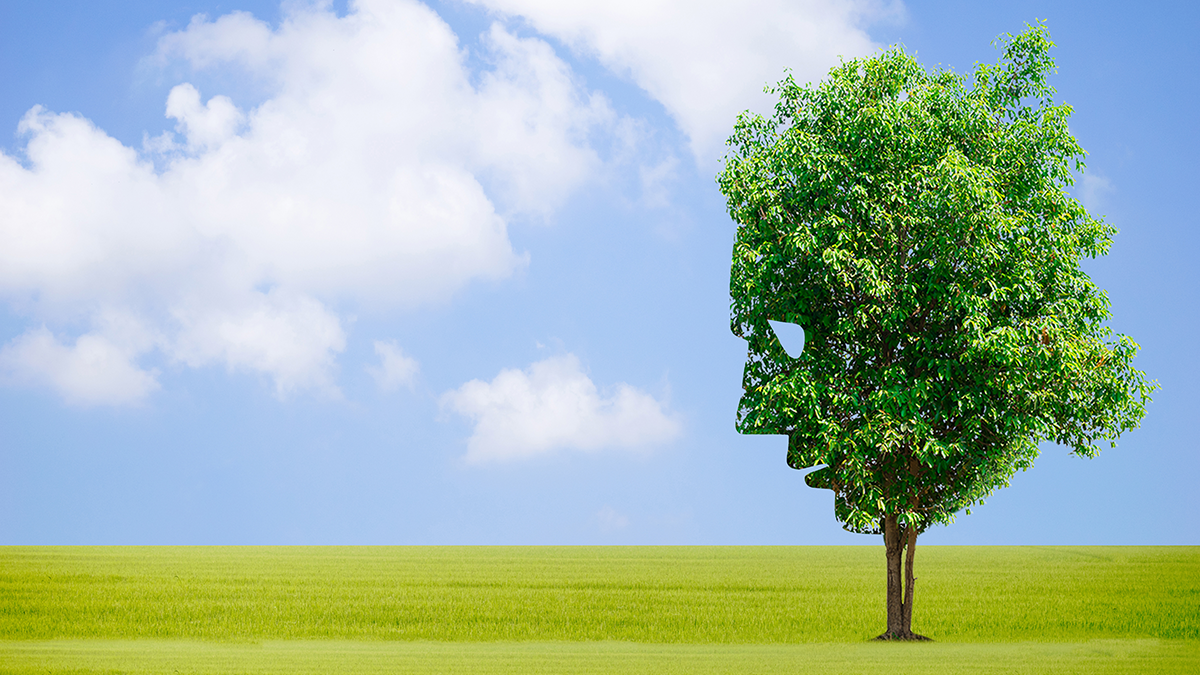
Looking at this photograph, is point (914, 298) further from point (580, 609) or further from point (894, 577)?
point (580, 609)

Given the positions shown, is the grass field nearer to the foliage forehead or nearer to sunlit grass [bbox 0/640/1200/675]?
sunlit grass [bbox 0/640/1200/675]

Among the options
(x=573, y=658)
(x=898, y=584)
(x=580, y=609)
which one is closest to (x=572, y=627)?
(x=580, y=609)

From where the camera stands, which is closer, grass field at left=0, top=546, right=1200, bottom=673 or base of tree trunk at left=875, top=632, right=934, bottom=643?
grass field at left=0, top=546, right=1200, bottom=673

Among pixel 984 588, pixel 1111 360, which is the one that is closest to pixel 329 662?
pixel 1111 360

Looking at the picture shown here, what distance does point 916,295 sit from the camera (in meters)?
21.1

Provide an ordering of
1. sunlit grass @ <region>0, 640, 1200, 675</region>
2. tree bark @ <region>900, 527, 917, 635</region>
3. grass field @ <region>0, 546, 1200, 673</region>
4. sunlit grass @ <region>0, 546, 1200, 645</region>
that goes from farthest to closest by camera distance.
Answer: sunlit grass @ <region>0, 546, 1200, 645</region>
tree bark @ <region>900, 527, 917, 635</region>
grass field @ <region>0, 546, 1200, 673</region>
sunlit grass @ <region>0, 640, 1200, 675</region>

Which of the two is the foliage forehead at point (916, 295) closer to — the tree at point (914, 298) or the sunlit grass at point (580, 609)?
the tree at point (914, 298)

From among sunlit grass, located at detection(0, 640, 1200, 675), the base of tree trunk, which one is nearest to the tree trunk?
the base of tree trunk

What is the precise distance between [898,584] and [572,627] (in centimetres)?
948

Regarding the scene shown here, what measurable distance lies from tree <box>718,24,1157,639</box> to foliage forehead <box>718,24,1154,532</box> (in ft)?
0.15

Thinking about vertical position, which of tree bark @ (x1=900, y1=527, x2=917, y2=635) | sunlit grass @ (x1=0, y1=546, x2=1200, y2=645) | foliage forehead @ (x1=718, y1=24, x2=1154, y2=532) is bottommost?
sunlit grass @ (x1=0, y1=546, x2=1200, y2=645)

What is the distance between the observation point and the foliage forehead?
20.2m

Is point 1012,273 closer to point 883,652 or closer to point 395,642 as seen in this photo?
point 883,652

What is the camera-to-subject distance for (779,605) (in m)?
32.8
